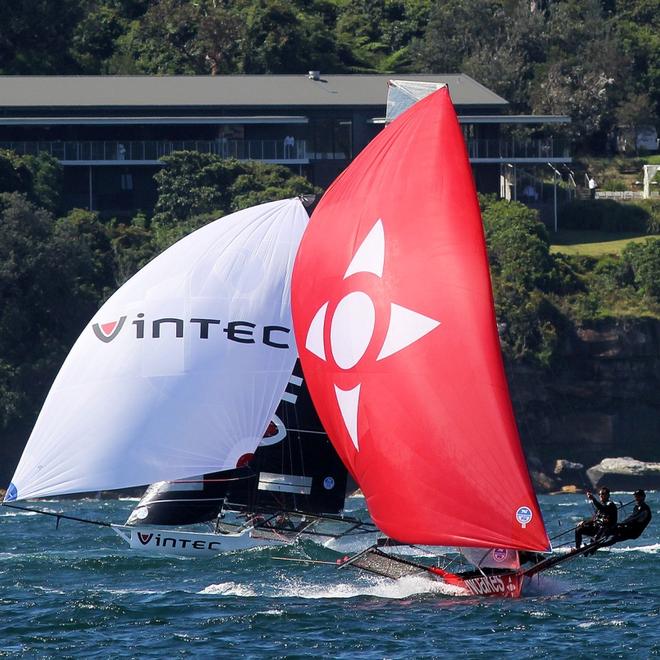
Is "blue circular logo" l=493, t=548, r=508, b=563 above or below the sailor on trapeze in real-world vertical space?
below

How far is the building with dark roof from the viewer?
210 ft

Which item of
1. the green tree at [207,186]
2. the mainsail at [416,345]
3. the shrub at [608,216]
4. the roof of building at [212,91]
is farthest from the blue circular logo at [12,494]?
the shrub at [608,216]

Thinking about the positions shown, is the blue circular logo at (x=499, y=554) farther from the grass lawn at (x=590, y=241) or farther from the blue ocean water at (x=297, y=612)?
the grass lawn at (x=590, y=241)

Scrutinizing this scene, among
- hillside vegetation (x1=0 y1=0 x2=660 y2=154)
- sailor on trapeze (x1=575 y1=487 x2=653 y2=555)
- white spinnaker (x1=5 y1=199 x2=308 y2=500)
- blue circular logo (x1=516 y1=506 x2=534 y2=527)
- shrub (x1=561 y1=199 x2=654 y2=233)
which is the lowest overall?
sailor on trapeze (x1=575 y1=487 x2=653 y2=555)

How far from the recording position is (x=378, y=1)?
89938 mm

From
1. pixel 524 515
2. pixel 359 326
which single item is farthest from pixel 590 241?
pixel 524 515

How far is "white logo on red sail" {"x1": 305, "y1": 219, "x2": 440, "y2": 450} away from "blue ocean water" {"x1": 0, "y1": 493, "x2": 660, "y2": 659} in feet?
7.56

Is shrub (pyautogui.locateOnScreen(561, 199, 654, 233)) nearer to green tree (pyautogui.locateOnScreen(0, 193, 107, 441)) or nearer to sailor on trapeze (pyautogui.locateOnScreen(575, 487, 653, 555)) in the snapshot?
green tree (pyautogui.locateOnScreen(0, 193, 107, 441))

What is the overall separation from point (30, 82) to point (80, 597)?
4977 centimetres

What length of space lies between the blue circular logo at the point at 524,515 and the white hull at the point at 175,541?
9.21m

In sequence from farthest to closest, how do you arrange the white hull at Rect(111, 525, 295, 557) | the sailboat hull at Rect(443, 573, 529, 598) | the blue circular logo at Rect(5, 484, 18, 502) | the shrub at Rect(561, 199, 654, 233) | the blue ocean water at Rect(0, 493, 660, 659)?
the shrub at Rect(561, 199, 654, 233) → the white hull at Rect(111, 525, 295, 557) → the blue circular logo at Rect(5, 484, 18, 502) → the sailboat hull at Rect(443, 573, 529, 598) → the blue ocean water at Rect(0, 493, 660, 659)

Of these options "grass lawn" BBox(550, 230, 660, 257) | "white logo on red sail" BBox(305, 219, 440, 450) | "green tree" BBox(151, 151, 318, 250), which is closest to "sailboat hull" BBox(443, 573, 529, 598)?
"white logo on red sail" BBox(305, 219, 440, 450)

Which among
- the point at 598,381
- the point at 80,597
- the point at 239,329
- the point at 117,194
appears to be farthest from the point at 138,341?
the point at 117,194

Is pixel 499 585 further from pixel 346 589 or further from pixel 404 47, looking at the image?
pixel 404 47
